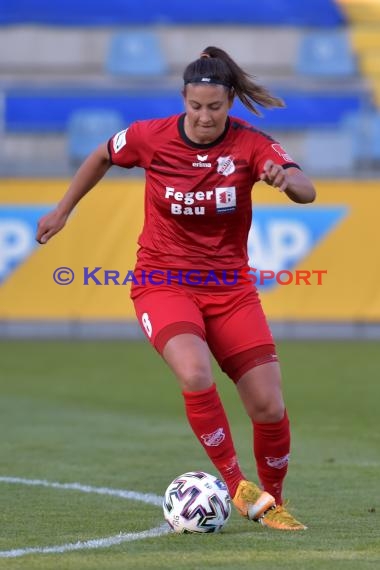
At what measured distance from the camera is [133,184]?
52.1 ft

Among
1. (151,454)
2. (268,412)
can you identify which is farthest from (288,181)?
(151,454)

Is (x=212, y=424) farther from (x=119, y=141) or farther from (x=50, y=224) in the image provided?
(x=119, y=141)

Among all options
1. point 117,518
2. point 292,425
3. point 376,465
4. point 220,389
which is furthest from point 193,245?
point 220,389

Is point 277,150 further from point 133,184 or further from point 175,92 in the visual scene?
point 175,92

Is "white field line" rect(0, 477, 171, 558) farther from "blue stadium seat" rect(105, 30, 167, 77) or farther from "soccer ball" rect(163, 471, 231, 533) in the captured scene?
"blue stadium seat" rect(105, 30, 167, 77)

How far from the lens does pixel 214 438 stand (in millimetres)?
5758

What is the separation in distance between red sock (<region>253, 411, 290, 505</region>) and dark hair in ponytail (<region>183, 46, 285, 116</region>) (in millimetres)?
1496

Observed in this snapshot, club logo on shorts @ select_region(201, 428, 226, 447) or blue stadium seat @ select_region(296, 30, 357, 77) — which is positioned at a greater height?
blue stadium seat @ select_region(296, 30, 357, 77)

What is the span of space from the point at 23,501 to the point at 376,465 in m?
2.51

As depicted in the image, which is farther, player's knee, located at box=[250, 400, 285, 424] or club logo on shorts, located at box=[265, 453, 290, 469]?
club logo on shorts, located at box=[265, 453, 290, 469]

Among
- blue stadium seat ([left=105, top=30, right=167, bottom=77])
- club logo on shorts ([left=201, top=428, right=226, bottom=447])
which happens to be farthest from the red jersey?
blue stadium seat ([left=105, top=30, right=167, bottom=77])

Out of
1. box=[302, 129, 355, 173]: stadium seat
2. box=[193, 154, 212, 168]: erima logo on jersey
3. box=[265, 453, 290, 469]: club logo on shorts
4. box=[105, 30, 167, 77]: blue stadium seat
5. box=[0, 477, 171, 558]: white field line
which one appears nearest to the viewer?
box=[0, 477, 171, 558]: white field line

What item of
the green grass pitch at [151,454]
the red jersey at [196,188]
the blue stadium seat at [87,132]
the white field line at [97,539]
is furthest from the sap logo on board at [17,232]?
the red jersey at [196,188]

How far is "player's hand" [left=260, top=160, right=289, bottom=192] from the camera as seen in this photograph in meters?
5.52
